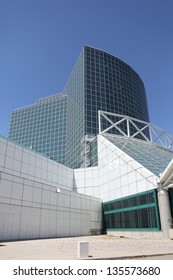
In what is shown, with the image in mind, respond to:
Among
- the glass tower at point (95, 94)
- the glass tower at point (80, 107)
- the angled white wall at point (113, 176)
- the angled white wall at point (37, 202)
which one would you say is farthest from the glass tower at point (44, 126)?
the angled white wall at point (37, 202)

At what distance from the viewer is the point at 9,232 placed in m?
22.9

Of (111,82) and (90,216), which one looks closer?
(90,216)

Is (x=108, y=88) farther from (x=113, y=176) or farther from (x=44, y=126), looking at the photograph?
(x=113, y=176)

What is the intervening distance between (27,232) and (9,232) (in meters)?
2.82

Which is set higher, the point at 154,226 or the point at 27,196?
the point at 27,196

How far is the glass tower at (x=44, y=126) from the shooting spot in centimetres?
8769

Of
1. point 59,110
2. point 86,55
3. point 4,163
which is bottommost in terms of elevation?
point 4,163

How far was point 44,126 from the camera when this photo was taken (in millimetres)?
95438

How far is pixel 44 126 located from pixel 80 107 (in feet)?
79.1

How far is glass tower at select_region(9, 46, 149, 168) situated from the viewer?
7650 centimetres

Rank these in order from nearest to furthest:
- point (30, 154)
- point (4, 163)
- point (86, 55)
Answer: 1. point (4, 163)
2. point (30, 154)
3. point (86, 55)

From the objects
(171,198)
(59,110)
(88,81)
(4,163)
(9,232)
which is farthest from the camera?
(59,110)

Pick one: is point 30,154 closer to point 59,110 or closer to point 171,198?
point 171,198

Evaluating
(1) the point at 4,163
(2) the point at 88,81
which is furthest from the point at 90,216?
(2) the point at 88,81
